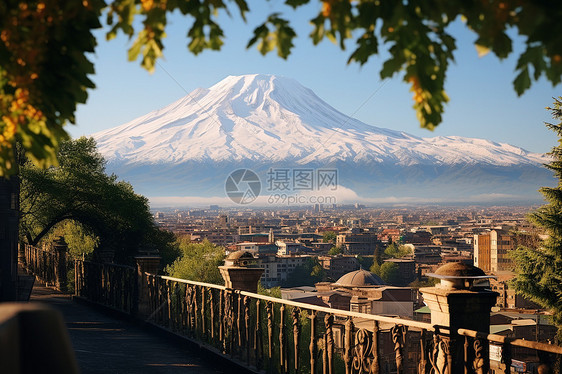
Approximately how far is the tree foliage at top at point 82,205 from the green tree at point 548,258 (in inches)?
650

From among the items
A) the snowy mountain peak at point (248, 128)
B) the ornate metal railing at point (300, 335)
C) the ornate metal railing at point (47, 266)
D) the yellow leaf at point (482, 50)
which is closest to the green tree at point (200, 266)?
the ornate metal railing at point (47, 266)

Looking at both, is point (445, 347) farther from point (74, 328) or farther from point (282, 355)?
point (74, 328)

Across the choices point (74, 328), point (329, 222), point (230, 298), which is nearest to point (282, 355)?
point (230, 298)

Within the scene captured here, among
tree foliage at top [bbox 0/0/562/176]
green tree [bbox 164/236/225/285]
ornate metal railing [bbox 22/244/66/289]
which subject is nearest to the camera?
tree foliage at top [bbox 0/0/562/176]

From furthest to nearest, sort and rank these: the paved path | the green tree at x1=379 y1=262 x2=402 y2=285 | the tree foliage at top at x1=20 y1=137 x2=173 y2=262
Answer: the green tree at x1=379 y1=262 x2=402 y2=285, the tree foliage at top at x1=20 y1=137 x2=173 y2=262, the paved path

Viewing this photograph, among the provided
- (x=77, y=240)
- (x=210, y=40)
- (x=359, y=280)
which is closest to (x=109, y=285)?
(x=210, y=40)

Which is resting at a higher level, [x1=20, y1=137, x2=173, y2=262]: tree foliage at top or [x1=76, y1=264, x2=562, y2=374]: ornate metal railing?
[x1=20, y1=137, x2=173, y2=262]: tree foliage at top

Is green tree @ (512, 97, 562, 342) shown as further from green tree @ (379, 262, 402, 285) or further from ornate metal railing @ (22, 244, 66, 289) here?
green tree @ (379, 262, 402, 285)

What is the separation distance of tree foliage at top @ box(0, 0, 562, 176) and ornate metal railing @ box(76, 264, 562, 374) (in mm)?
2144

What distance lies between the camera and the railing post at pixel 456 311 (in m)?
4.27

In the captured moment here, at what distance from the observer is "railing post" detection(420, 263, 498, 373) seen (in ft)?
14.0

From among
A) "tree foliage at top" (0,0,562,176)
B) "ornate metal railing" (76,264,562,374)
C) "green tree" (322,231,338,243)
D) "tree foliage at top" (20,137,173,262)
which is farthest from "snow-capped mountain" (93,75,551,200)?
"tree foliage at top" (0,0,562,176)

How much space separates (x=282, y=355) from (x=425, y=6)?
488 centimetres

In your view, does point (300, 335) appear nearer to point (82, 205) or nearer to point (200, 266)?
point (82, 205)
